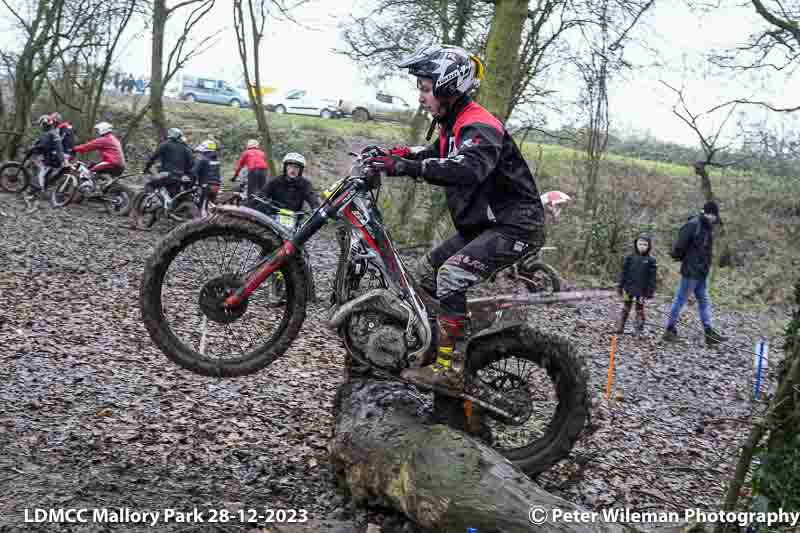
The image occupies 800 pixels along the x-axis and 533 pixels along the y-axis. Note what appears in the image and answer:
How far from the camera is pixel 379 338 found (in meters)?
4.29

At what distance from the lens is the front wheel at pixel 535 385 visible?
14.4 feet

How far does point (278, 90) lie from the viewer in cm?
3066

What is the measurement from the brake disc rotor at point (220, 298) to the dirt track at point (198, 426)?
2.83 ft

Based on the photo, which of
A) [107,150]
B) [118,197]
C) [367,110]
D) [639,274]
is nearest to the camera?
[639,274]

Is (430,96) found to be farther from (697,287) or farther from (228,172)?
(228,172)

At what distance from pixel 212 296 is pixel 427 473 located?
6.10 ft

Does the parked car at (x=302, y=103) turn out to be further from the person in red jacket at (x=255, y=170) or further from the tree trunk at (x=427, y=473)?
the tree trunk at (x=427, y=473)

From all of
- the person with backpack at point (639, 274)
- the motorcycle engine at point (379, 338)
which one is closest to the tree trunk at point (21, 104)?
the person with backpack at point (639, 274)

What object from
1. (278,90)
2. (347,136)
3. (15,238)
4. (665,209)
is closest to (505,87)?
(15,238)

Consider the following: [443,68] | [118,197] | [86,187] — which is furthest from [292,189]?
[86,187]

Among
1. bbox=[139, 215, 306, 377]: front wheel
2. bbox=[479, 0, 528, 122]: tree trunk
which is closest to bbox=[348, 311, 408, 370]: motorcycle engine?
bbox=[139, 215, 306, 377]: front wheel

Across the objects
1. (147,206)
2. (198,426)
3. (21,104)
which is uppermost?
(21,104)

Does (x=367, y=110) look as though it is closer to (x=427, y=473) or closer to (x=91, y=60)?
(x=91, y=60)

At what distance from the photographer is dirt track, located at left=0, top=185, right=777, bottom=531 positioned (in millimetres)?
3953
